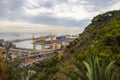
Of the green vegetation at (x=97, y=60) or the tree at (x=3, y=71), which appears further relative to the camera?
the tree at (x=3, y=71)

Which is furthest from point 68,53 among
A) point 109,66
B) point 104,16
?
point 109,66

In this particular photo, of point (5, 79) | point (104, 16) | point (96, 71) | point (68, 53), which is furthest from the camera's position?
point (104, 16)

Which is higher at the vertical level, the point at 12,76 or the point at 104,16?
the point at 104,16

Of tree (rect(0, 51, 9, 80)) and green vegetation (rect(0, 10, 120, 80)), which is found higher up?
green vegetation (rect(0, 10, 120, 80))

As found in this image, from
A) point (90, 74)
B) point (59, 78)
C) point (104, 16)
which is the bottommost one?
point (59, 78)

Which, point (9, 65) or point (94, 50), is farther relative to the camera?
point (9, 65)

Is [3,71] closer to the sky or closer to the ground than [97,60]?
closer to the ground

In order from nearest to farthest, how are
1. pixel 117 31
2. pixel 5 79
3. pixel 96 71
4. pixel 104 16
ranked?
pixel 96 71 < pixel 5 79 < pixel 117 31 < pixel 104 16

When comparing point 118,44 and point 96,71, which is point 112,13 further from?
point 96,71

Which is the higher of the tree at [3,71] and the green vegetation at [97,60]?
the green vegetation at [97,60]

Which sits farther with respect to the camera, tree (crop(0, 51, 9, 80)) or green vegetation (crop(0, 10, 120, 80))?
tree (crop(0, 51, 9, 80))

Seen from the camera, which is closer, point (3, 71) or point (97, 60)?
point (97, 60)
